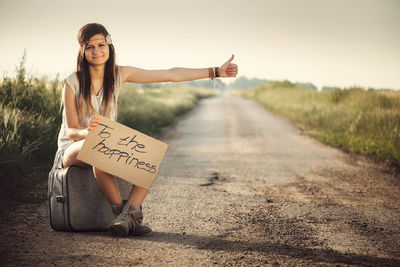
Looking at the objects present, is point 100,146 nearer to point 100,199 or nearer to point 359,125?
point 100,199

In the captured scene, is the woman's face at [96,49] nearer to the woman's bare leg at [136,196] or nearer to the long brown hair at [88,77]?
the long brown hair at [88,77]

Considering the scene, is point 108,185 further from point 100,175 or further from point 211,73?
point 211,73

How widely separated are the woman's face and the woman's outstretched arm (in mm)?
296

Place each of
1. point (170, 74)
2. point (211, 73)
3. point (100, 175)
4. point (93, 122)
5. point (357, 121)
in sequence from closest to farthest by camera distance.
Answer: point (93, 122) < point (100, 175) < point (170, 74) < point (211, 73) < point (357, 121)

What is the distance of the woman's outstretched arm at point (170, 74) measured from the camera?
3.45m

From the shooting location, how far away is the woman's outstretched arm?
11.3 feet

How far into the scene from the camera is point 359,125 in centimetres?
963

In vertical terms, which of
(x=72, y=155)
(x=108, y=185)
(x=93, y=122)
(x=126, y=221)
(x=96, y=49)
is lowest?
(x=126, y=221)

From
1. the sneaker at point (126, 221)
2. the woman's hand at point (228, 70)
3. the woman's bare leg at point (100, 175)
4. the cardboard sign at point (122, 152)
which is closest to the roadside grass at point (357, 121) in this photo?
the woman's hand at point (228, 70)

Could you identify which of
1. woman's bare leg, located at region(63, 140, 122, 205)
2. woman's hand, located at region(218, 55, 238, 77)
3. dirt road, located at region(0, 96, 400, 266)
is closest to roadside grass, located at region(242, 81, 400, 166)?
dirt road, located at region(0, 96, 400, 266)

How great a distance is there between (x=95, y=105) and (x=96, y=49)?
0.47 metres

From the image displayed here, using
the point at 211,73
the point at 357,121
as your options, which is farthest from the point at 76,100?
the point at 357,121

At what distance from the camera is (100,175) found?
3033 mm

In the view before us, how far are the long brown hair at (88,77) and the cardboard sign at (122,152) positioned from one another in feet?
0.77
